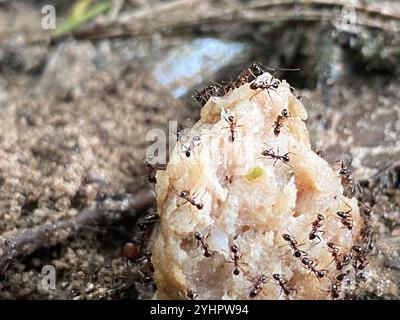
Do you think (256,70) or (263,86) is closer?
(263,86)

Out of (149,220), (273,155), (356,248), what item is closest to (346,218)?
(356,248)

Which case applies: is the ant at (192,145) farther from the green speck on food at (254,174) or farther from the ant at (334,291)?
the ant at (334,291)

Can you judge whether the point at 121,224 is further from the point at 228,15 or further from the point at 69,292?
the point at 228,15

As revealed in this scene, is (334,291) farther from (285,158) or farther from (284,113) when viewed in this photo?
(284,113)

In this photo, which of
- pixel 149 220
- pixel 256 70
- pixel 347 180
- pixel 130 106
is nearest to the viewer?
pixel 149 220

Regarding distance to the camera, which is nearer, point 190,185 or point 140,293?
point 190,185

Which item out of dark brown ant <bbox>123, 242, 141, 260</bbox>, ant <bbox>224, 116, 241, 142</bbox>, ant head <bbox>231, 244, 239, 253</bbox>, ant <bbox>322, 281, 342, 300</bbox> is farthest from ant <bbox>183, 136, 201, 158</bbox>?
ant <bbox>322, 281, 342, 300</bbox>

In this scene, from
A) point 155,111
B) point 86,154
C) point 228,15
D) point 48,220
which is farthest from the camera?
point 228,15

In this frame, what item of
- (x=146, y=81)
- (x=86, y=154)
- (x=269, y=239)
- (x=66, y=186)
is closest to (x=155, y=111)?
(x=146, y=81)
